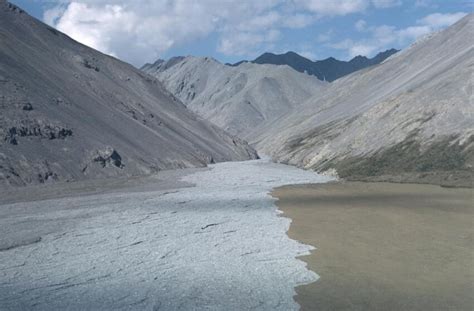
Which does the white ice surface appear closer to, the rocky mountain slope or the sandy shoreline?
the sandy shoreline

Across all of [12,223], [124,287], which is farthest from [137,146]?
[124,287]

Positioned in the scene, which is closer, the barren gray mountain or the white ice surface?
the white ice surface

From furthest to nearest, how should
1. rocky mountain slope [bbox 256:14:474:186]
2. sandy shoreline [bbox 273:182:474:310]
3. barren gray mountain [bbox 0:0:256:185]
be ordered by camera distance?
1. barren gray mountain [bbox 0:0:256:185]
2. rocky mountain slope [bbox 256:14:474:186]
3. sandy shoreline [bbox 273:182:474:310]

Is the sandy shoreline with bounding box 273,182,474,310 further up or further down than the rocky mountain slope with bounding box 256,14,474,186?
further down

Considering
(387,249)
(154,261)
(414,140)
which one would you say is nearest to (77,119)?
(414,140)

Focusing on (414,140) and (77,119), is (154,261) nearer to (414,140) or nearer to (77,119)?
(414,140)

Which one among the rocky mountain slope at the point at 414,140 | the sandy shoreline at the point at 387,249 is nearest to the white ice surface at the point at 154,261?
the sandy shoreline at the point at 387,249

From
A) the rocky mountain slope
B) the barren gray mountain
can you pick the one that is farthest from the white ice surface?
the rocky mountain slope
